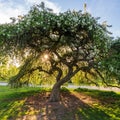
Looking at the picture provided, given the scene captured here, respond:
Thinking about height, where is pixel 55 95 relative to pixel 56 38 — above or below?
below

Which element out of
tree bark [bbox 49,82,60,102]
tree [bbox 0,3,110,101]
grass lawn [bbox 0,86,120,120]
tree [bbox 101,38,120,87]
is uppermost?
tree [bbox 0,3,110,101]

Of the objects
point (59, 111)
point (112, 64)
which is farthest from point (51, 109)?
point (112, 64)

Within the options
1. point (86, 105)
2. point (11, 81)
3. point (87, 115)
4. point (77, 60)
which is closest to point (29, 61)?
point (11, 81)

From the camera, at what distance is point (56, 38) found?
17047 millimetres

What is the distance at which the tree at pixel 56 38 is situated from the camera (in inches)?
609

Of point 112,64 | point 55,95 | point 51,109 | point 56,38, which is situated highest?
point 56,38

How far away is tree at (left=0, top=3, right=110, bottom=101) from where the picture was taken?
1548cm

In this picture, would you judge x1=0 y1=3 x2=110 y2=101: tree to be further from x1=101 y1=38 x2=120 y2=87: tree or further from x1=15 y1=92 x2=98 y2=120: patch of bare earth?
x1=15 y1=92 x2=98 y2=120: patch of bare earth

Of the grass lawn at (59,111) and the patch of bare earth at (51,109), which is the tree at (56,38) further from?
the grass lawn at (59,111)

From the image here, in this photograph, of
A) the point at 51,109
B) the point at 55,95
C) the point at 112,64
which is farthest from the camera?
the point at 55,95

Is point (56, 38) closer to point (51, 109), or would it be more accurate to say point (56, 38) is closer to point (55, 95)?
point (55, 95)

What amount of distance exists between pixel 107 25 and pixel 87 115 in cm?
581

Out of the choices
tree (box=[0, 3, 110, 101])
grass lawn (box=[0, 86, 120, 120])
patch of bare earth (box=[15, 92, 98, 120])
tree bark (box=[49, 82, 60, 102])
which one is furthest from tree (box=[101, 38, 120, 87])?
tree bark (box=[49, 82, 60, 102])

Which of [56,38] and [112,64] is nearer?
[112,64]
